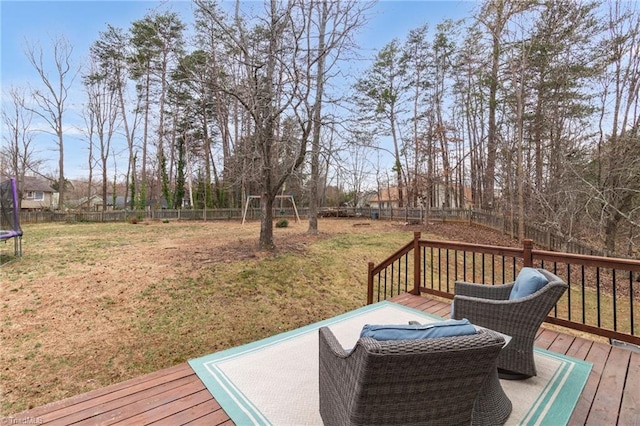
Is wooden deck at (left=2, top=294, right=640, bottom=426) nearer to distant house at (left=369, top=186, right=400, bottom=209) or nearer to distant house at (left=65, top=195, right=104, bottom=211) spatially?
distant house at (left=369, top=186, right=400, bottom=209)

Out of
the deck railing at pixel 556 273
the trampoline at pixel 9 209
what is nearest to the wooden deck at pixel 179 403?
the deck railing at pixel 556 273

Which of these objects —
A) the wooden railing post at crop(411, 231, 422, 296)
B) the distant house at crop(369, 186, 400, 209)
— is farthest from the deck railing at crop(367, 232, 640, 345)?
the distant house at crop(369, 186, 400, 209)

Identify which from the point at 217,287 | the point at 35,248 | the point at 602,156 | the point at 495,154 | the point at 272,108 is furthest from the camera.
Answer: the point at 495,154

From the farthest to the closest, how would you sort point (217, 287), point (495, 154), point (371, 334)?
1. point (495, 154)
2. point (217, 287)
3. point (371, 334)

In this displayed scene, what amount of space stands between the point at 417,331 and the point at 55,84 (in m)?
23.5

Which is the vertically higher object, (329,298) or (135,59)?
(135,59)

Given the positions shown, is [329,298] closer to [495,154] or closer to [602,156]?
[602,156]

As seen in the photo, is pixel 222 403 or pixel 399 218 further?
pixel 399 218

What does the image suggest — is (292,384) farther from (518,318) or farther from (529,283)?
(529,283)

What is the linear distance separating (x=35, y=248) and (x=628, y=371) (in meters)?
10.8

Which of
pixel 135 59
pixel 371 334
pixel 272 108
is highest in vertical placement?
pixel 135 59

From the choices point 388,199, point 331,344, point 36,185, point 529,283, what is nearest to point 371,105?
point 388,199

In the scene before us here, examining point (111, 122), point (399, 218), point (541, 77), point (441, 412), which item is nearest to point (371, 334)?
point (441, 412)

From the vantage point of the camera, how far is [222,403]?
2.03m
